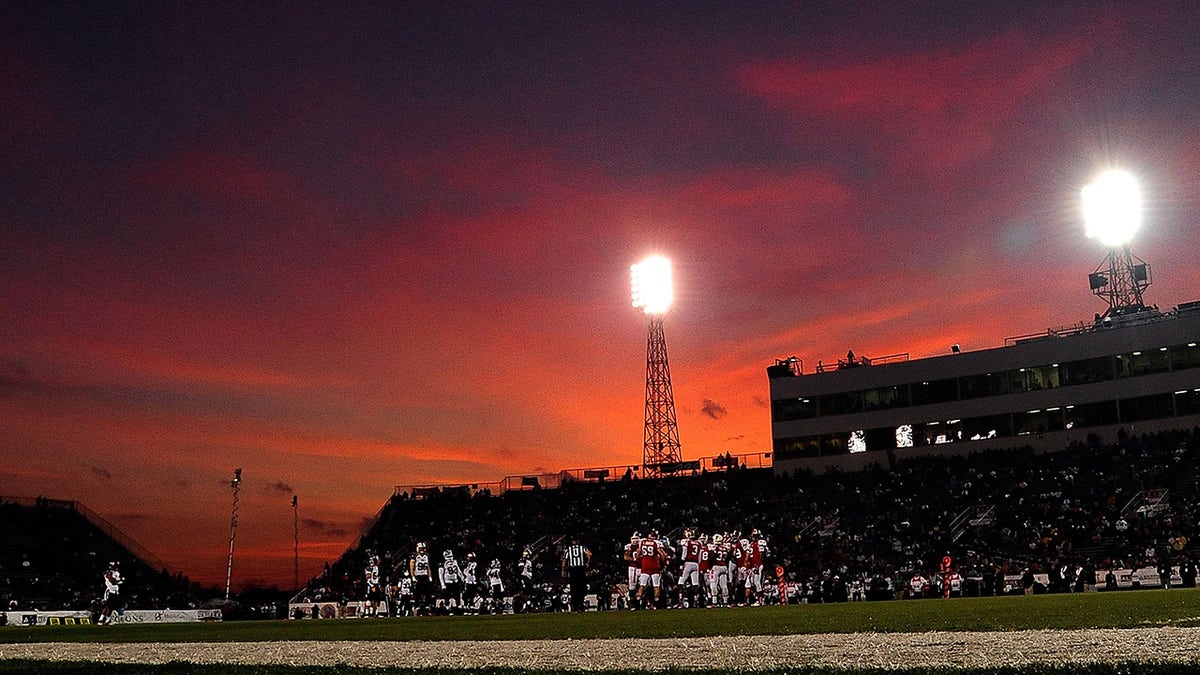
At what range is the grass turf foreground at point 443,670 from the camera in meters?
7.83

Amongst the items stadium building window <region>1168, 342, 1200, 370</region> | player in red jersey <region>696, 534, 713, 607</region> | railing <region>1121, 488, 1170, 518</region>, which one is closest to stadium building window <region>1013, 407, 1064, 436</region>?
stadium building window <region>1168, 342, 1200, 370</region>

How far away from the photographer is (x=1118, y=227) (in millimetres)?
51844

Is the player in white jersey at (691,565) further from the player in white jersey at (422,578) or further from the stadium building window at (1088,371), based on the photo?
the stadium building window at (1088,371)

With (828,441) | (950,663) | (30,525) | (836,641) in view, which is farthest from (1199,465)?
(30,525)

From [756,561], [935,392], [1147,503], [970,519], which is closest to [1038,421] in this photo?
[935,392]

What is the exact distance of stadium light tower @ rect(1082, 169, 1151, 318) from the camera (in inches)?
2036

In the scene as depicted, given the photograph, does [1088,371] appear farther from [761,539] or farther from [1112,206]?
[761,539]

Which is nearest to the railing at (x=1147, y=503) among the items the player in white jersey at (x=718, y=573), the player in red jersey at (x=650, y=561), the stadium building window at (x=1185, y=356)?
the stadium building window at (x=1185, y=356)

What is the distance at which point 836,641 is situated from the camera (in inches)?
492

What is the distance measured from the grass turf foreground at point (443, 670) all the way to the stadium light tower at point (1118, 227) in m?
48.2

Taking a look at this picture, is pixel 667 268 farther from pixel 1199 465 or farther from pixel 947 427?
pixel 1199 465

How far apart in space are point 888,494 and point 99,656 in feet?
134

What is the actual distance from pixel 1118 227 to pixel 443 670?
49164 mm

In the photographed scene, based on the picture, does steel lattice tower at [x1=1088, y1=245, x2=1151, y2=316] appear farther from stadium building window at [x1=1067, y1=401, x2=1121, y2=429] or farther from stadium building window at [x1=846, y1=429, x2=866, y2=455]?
stadium building window at [x1=846, y1=429, x2=866, y2=455]
